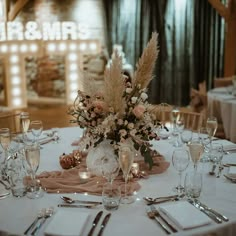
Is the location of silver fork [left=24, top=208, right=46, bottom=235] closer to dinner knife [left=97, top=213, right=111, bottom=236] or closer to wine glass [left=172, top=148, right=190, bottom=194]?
dinner knife [left=97, top=213, right=111, bottom=236]

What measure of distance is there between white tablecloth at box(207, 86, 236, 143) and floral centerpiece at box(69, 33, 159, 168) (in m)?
2.48

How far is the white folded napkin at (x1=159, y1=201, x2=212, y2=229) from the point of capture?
152 centimetres

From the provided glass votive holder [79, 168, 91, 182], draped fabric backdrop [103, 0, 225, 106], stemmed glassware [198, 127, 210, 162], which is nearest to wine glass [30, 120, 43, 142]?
glass votive holder [79, 168, 91, 182]

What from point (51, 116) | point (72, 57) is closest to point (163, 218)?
point (51, 116)

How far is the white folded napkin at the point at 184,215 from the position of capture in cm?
152

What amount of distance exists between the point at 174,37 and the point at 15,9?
3296 millimetres

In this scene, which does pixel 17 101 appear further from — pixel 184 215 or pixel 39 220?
pixel 184 215

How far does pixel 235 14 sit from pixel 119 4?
2487mm

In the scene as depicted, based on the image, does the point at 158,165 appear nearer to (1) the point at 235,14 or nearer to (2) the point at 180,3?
(1) the point at 235,14

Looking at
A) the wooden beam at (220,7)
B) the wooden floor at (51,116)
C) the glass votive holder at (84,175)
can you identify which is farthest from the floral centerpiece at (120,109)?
the wooden beam at (220,7)

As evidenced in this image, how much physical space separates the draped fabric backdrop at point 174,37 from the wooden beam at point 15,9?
1.72 metres

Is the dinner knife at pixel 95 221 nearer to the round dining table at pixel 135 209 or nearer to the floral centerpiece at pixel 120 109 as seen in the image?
the round dining table at pixel 135 209

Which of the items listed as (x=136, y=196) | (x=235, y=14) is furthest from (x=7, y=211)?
(x=235, y=14)

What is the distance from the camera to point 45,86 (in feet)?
27.6
